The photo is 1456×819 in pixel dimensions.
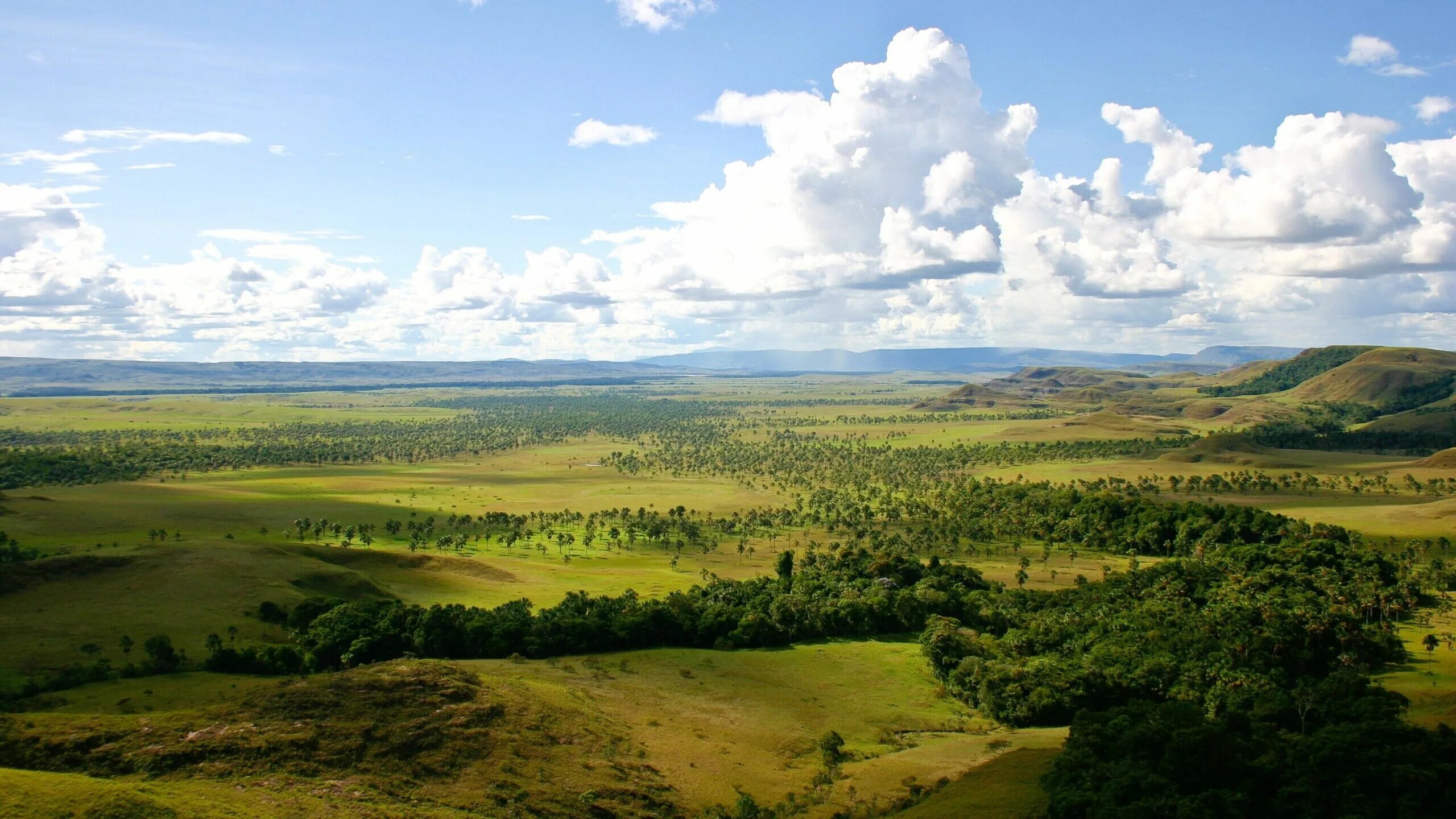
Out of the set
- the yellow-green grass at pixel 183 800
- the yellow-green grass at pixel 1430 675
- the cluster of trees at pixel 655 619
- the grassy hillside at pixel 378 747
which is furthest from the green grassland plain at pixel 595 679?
the cluster of trees at pixel 655 619

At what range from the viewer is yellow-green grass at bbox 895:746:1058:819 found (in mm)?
53688

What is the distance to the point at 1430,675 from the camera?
266ft

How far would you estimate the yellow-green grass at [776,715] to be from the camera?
6419 centimetres

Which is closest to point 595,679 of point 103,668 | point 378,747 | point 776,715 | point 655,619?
point 655,619

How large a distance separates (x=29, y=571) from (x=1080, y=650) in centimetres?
11100

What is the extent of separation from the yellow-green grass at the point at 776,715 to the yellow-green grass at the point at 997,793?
2.88 m

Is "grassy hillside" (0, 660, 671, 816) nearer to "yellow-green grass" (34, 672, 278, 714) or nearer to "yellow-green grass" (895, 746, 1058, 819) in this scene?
"yellow-green grass" (34, 672, 278, 714)

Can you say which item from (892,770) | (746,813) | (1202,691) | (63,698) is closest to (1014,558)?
(1202,691)

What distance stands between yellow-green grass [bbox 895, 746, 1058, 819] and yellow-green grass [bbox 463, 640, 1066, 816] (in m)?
2.88

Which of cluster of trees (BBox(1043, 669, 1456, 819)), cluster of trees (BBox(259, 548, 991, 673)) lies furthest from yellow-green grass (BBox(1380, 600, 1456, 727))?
cluster of trees (BBox(259, 548, 991, 673))

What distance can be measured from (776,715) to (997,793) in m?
23.5

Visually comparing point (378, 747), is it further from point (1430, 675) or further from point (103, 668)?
point (1430, 675)

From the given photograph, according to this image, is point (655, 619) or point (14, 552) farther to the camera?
point (14, 552)

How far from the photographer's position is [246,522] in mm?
162500
